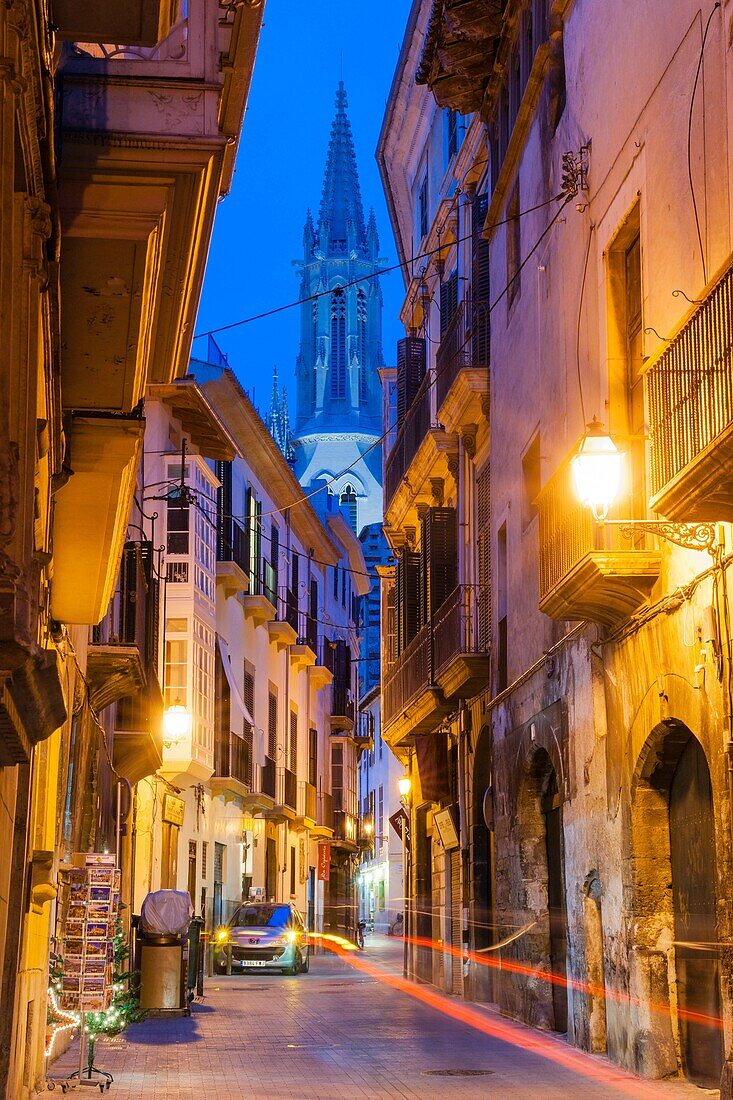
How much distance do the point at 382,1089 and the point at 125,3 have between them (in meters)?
8.30

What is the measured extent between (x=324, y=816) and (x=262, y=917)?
23.6 metres

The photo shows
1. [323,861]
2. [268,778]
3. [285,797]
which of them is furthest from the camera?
[323,861]

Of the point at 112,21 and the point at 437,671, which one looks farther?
the point at 437,671

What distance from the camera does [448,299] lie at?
85.4ft

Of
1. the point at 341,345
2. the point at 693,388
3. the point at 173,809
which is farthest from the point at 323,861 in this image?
the point at 341,345

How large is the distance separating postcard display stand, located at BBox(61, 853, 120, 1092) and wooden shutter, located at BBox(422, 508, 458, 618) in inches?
517

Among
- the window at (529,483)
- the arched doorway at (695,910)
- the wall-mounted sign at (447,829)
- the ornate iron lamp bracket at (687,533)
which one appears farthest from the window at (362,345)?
the ornate iron lamp bracket at (687,533)

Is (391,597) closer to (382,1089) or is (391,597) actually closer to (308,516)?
(308,516)

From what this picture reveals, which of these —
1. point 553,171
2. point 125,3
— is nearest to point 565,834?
point 553,171

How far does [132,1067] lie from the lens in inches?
531

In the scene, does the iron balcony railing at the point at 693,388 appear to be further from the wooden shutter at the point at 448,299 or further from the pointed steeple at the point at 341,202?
the pointed steeple at the point at 341,202

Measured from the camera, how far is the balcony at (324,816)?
53.6 m

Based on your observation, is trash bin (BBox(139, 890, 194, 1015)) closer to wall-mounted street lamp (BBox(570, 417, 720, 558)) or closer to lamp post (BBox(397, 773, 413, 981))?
wall-mounted street lamp (BBox(570, 417, 720, 558))

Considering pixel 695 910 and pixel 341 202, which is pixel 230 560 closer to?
pixel 695 910
